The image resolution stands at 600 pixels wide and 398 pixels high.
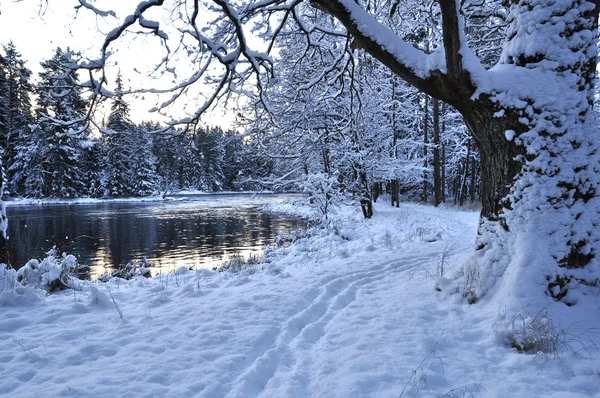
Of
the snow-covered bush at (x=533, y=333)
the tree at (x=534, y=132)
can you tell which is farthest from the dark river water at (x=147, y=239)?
the snow-covered bush at (x=533, y=333)

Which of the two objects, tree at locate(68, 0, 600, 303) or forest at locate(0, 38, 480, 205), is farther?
forest at locate(0, 38, 480, 205)

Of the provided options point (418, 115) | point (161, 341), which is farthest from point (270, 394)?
point (418, 115)

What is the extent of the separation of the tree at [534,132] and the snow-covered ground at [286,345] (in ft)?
1.60

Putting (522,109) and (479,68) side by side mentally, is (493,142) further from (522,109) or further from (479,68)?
(479,68)

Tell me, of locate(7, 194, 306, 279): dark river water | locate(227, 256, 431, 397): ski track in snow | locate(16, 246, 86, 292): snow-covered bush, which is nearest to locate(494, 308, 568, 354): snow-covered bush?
locate(227, 256, 431, 397): ski track in snow

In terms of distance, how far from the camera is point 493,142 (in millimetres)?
3719

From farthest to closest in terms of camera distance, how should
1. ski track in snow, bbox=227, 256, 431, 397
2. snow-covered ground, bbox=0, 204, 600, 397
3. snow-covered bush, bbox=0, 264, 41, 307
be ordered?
1. snow-covered bush, bbox=0, 264, 41, 307
2. ski track in snow, bbox=227, 256, 431, 397
3. snow-covered ground, bbox=0, 204, 600, 397

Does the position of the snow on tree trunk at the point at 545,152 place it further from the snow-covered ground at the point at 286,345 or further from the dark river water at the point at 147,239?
Answer: the dark river water at the point at 147,239

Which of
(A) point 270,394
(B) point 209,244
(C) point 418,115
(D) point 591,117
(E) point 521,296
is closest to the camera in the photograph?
(A) point 270,394

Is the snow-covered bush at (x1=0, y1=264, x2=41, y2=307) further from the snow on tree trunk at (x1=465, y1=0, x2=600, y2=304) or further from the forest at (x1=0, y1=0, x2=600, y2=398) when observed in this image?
the snow on tree trunk at (x1=465, y1=0, x2=600, y2=304)

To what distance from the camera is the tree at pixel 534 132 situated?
3234 mm

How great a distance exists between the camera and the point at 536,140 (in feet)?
11.1

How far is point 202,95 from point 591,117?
4885 millimetres

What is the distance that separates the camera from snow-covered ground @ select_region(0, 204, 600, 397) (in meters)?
2.26
